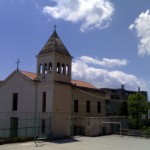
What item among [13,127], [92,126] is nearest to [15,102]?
[13,127]

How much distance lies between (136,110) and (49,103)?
16.2 meters

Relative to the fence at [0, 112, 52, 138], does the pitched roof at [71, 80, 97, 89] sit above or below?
above

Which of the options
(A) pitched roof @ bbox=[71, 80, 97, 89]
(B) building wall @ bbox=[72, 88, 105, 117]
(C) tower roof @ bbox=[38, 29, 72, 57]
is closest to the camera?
(C) tower roof @ bbox=[38, 29, 72, 57]

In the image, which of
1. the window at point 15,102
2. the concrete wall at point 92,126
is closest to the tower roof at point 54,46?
the window at point 15,102

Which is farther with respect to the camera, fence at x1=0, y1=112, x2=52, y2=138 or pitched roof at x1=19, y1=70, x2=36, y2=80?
pitched roof at x1=19, y1=70, x2=36, y2=80

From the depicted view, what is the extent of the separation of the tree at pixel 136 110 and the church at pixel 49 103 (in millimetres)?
2371

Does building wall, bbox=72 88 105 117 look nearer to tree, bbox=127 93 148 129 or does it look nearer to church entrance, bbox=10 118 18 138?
tree, bbox=127 93 148 129

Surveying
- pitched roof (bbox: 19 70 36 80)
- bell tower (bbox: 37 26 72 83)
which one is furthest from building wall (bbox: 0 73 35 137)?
bell tower (bbox: 37 26 72 83)

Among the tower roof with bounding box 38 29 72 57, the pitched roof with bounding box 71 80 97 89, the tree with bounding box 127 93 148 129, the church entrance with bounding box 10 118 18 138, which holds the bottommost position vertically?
the church entrance with bounding box 10 118 18 138

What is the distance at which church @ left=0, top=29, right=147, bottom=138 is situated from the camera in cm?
3925

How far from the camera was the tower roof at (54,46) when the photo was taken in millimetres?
40812

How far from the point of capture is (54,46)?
1604 inches

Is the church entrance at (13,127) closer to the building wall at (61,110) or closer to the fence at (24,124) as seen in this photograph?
the fence at (24,124)

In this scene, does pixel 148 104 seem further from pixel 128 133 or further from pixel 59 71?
pixel 59 71
